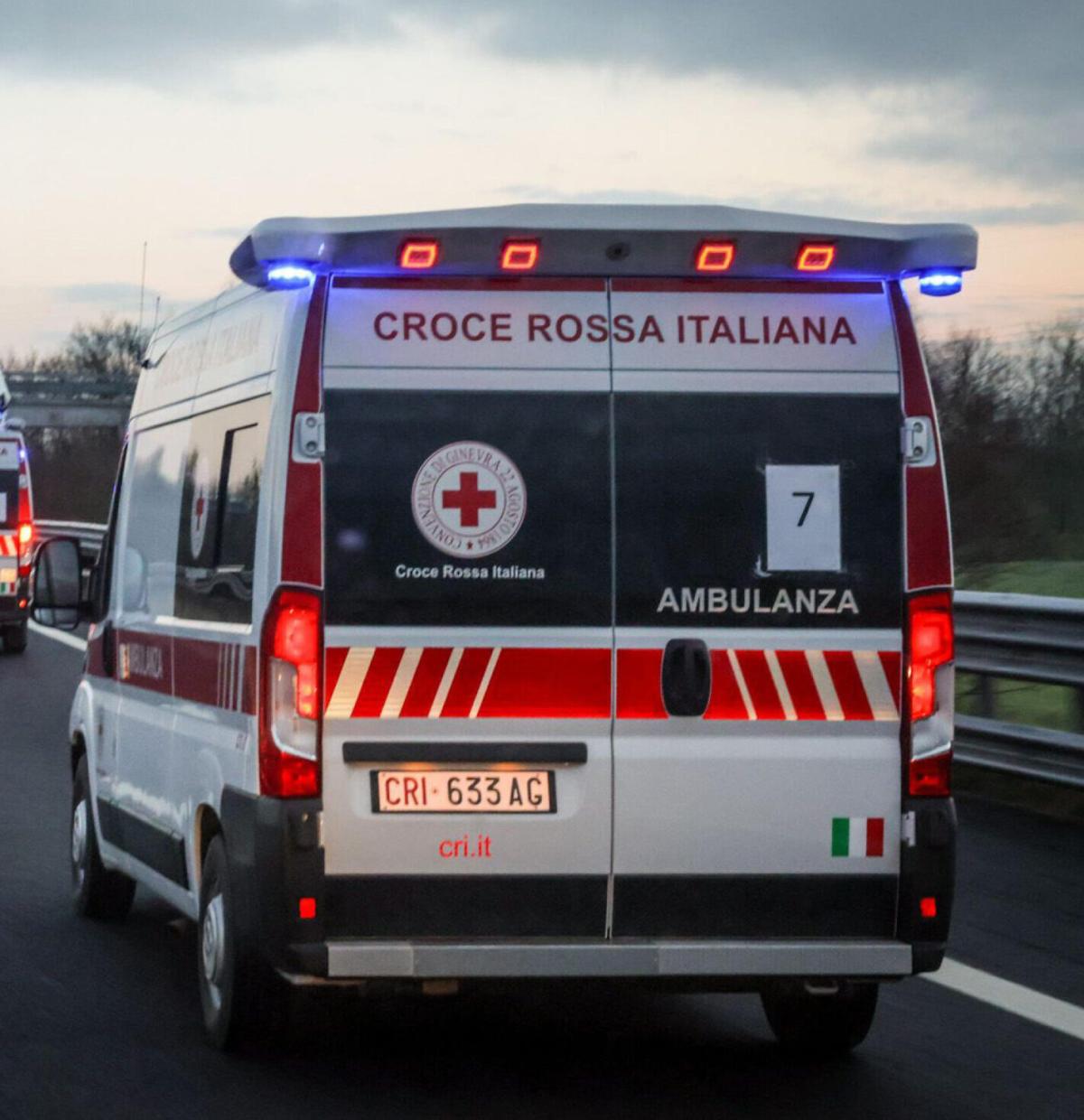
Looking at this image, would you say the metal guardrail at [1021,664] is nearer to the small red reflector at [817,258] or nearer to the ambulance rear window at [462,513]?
the small red reflector at [817,258]

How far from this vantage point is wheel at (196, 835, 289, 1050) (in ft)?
21.5

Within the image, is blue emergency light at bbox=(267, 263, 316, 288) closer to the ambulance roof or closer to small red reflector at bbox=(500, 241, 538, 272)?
the ambulance roof

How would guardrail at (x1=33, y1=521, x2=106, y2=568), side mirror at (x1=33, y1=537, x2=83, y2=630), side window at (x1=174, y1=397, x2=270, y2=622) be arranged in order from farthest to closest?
guardrail at (x1=33, y1=521, x2=106, y2=568), side mirror at (x1=33, y1=537, x2=83, y2=630), side window at (x1=174, y1=397, x2=270, y2=622)

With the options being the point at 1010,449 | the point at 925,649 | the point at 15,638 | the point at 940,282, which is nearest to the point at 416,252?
the point at 940,282

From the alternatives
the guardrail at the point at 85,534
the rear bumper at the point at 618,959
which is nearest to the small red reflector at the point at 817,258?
the rear bumper at the point at 618,959

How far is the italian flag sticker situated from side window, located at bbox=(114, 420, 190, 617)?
7.49ft

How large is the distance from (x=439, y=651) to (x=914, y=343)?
1.51m

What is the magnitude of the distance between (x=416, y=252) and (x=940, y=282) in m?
1.41

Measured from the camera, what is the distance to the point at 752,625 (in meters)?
6.32

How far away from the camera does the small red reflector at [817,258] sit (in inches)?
252

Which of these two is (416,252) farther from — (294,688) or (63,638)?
(63,638)

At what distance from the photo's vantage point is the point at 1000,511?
56.6 ft

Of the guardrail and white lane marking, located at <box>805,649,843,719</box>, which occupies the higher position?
white lane marking, located at <box>805,649,843,719</box>

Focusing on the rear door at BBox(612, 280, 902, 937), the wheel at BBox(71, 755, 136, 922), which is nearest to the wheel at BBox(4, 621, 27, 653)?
the wheel at BBox(71, 755, 136, 922)
